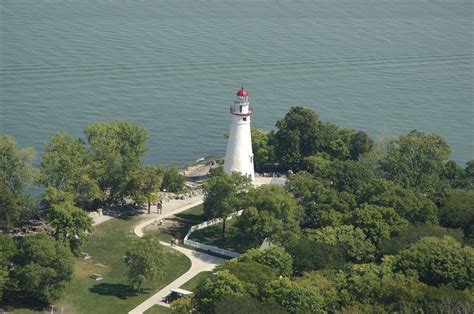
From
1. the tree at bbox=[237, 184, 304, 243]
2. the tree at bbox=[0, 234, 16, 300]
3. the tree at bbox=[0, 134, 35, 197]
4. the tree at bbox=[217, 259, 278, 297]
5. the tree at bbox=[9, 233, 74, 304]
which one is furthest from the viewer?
the tree at bbox=[0, 134, 35, 197]

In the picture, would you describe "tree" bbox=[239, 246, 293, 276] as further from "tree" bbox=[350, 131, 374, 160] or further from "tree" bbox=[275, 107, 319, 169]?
"tree" bbox=[350, 131, 374, 160]

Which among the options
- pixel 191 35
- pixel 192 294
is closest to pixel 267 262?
pixel 192 294

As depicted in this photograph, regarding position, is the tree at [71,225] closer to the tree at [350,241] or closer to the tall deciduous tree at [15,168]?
the tall deciduous tree at [15,168]

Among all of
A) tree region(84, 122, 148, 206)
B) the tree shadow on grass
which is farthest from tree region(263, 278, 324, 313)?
tree region(84, 122, 148, 206)

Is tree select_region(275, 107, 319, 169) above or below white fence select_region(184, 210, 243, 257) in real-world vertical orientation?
above

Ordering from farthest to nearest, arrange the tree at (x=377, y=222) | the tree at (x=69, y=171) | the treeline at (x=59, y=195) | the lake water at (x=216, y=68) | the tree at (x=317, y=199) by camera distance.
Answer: the lake water at (x=216, y=68) < the tree at (x=69, y=171) < the tree at (x=317, y=199) < the tree at (x=377, y=222) < the treeline at (x=59, y=195)

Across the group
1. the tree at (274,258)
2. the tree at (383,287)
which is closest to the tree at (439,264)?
the tree at (383,287)

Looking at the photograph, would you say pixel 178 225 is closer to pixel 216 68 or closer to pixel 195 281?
pixel 195 281
